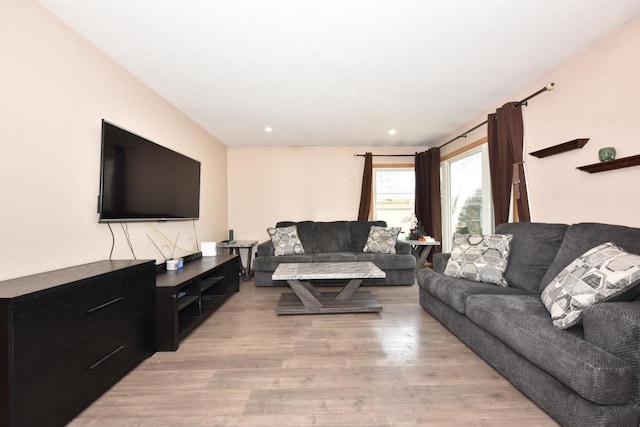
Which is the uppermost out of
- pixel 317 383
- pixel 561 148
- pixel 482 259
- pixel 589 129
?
pixel 589 129

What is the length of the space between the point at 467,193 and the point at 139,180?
4.22 m

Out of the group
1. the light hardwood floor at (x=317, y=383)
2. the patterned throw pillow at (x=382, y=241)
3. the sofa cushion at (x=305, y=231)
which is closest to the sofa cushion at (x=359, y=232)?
the patterned throw pillow at (x=382, y=241)

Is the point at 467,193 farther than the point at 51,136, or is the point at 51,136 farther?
the point at 467,193

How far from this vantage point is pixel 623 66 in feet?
6.74

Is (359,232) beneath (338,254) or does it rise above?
above

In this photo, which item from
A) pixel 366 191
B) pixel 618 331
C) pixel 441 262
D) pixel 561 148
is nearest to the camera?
pixel 618 331

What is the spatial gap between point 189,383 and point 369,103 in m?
3.15

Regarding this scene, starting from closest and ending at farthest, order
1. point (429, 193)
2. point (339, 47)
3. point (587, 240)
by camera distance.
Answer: point (587, 240) < point (339, 47) < point (429, 193)

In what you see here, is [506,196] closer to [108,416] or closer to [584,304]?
[584,304]

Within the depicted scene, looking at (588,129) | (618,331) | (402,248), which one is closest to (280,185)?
(402,248)

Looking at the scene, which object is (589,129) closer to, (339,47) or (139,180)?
(339,47)

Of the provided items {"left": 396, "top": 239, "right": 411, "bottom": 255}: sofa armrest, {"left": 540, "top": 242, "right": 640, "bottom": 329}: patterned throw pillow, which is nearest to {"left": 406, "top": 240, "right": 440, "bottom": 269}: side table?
{"left": 396, "top": 239, "right": 411, "bottom": 255}: sofa armrest

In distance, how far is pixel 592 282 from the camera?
1.50 meters

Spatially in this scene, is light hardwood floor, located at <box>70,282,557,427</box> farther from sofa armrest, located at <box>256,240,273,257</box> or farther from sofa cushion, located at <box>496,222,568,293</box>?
sofa armrest, located at <box>256,240,273,257</box>
